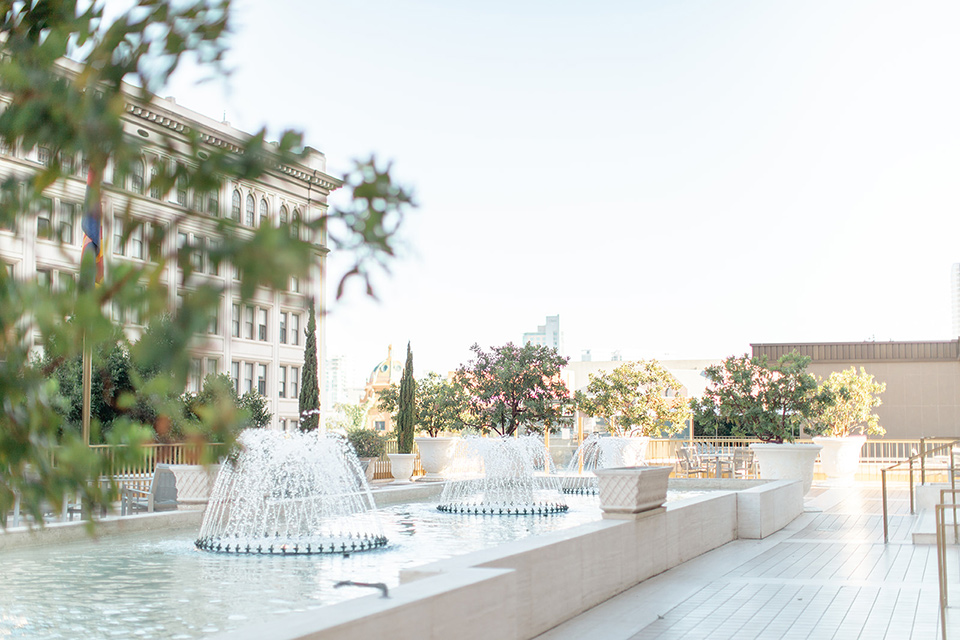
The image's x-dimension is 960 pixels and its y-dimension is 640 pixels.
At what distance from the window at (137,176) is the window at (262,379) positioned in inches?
2001

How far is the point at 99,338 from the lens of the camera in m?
1.56

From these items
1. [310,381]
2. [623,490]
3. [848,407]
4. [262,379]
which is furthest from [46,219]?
[262,379]

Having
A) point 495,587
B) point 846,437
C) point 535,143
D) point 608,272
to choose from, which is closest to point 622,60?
point 535,143

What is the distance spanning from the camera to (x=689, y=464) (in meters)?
23.2

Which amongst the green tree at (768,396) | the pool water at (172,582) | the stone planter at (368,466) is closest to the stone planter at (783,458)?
the green tree at (768,396)

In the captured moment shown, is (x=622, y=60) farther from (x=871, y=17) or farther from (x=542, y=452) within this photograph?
(x=542, y=452)

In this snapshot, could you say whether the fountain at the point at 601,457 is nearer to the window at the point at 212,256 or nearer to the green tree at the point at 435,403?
the green tree at the point at 435,403

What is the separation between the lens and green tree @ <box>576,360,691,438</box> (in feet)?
101

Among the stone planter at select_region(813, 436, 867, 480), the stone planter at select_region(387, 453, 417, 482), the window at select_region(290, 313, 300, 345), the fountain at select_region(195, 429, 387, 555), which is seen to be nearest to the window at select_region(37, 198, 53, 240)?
the fountain at select_region(195, 429, 387, 555)

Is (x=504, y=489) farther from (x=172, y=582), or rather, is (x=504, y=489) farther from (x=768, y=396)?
(x=172, y=582)

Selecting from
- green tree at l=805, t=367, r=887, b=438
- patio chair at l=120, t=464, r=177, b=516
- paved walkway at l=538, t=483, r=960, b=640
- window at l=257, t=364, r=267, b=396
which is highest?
window at l=257, t=364, r=267, b=396

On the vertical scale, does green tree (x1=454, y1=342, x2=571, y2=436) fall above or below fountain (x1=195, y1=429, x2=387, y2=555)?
above

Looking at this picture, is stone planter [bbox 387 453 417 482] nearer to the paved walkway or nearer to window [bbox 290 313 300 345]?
the paved walkway

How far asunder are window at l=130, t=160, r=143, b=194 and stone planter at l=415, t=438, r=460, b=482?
81.2ft
